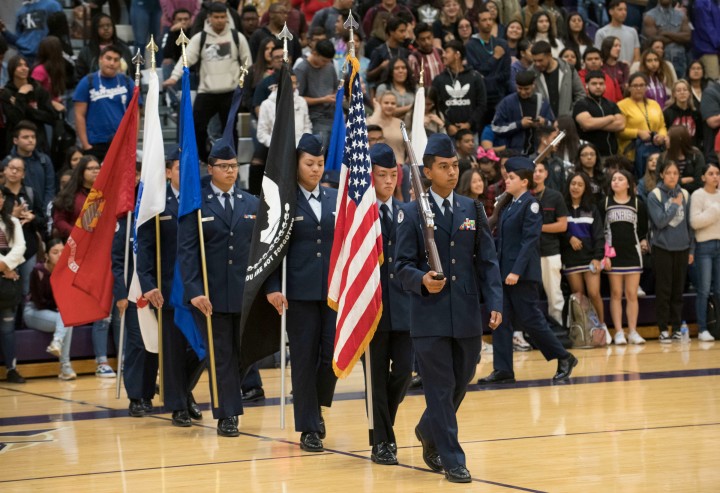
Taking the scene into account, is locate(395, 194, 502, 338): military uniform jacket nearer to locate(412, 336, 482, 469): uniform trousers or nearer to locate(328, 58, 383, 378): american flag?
locate(412, 336, 482, 469): uniform trousers

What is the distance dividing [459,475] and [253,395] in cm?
427

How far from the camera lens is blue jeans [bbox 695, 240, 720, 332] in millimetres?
15164

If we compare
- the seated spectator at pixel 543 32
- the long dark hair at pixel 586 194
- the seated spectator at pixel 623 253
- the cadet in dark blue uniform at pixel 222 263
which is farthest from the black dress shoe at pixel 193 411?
the seated spectator at pixel 543 32

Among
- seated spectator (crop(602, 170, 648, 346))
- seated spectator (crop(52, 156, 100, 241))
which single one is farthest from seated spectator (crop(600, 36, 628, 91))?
seated spectator (crop(52, 156, 100, 241))

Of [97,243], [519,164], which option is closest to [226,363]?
[97,243]

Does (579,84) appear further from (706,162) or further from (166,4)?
(166,4)

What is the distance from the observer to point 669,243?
49.6 ft

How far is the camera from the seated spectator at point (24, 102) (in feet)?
48.4

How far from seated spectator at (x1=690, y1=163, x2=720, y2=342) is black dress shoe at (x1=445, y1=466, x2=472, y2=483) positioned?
28.9 feet

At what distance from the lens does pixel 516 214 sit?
11703mm

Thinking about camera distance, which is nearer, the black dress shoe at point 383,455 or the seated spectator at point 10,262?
the black dress shoe at point 383,455

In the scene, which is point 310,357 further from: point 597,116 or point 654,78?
point 654,78

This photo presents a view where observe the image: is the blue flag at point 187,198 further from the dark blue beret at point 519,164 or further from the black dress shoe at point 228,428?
the dark blue beret at point 519,164

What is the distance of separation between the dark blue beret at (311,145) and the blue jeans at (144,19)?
9.09m
